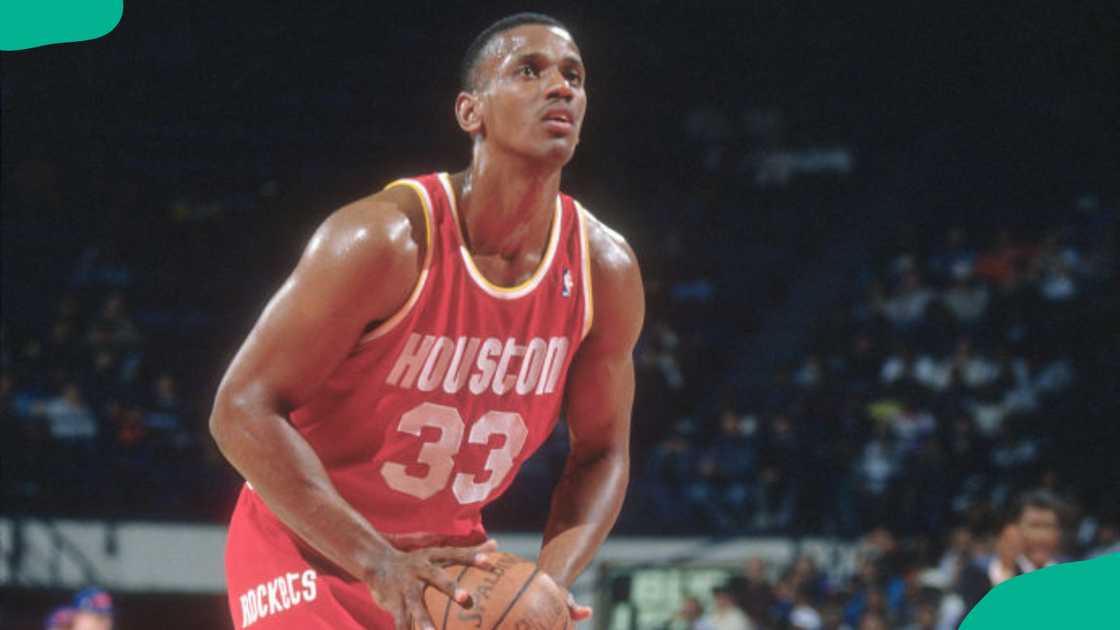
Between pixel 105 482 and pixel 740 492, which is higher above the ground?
pixel 105 482

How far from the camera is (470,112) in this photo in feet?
10.5

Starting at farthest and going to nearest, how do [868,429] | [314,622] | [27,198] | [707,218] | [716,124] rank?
1. [716,124]
2. [707,218]
3. [27,198]
4. [868,429]
5. [314,622]

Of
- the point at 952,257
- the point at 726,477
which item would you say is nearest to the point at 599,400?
the point at 726,477

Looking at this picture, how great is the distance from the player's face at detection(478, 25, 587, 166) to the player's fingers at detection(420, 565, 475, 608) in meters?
0.90

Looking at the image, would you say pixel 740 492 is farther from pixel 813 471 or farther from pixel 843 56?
pixel 843 56

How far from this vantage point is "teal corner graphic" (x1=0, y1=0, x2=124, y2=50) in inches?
335

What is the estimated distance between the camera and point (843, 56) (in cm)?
1727

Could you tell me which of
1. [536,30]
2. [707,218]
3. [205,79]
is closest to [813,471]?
[707,218]

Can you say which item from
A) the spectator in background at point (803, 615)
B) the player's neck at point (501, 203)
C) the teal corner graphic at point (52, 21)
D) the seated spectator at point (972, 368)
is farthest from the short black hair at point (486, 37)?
the seated spectator at point (972, 368)

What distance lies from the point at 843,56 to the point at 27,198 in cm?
921

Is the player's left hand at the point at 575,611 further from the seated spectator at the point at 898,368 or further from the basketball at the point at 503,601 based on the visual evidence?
the seated spectator at the point at 898,368

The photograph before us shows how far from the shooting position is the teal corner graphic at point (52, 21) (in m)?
8.50

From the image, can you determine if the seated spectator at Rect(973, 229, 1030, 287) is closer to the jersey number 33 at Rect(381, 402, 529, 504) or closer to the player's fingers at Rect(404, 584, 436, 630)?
the jersey number 33 at Rect(381, 402, 529, 504)

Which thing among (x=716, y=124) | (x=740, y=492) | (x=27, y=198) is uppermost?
(x=27, y=198)
